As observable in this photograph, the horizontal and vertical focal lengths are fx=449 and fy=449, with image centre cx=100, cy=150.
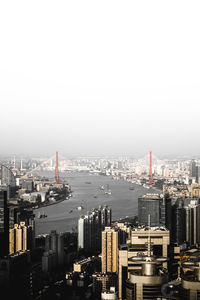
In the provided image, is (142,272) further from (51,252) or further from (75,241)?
(75,241)

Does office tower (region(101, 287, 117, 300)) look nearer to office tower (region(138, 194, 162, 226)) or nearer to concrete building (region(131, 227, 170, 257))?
concrete building (region(131, 227, 170, 257))

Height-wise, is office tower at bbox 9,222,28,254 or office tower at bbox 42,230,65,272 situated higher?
office tower at bbox 9,222,28,254

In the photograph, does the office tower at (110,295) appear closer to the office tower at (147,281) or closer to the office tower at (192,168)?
the office tower at (147,281)

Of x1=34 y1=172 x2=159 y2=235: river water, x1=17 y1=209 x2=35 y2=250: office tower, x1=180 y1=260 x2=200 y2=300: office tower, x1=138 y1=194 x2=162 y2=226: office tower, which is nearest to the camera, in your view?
x1=180 y1=260 x2=200 y2=300: office tower

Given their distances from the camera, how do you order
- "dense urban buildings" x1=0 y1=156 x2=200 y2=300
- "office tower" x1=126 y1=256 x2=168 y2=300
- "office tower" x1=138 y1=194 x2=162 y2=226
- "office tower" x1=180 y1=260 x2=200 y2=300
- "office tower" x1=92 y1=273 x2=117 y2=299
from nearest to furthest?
"office tower" x1=180 y1=260 x2=200 y2=300 → "office tower" x1=126 y1=256 x2=168 y2=300 → "dense urban buildings" x1=0 y1=156 x2=200 y2=300 → "office tower" x1=92 y1=273 x2=117 y2=299 → "office tower" x1=138 y1=194 x2=162 y2=226

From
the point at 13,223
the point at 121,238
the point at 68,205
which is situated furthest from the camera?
the point at 68,205

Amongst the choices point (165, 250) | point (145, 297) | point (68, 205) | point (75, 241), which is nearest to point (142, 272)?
point (145, 297)

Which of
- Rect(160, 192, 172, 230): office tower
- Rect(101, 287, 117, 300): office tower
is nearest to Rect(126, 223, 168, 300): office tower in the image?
Rect(101, 287, 117, 300): office tower
